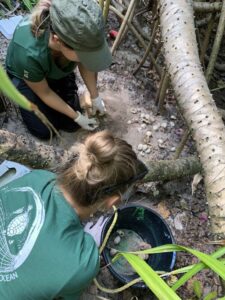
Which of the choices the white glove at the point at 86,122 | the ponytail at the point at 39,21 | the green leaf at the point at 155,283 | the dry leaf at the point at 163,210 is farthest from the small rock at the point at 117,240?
the green leaf at the point at 155,283

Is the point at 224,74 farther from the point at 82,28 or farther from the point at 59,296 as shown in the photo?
the point at 59,296

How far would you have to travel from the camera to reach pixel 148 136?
8.55 feet

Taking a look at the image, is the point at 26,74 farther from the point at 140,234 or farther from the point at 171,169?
the point at 140,234

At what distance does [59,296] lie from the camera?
4.85 feet

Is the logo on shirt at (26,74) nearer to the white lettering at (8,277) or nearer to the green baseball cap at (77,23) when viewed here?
the green baseball cap at (77,23)

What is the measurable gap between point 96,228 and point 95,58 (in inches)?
33.1

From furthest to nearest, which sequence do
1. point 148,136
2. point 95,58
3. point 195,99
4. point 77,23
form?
1. point 148,136
2. point 95,58
3. point 77,23
4. point 195,99

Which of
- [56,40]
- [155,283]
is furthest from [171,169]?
[155,283]

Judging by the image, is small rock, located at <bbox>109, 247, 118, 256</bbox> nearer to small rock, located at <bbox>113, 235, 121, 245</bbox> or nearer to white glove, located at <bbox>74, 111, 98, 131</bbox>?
small rock, located at <bbox>113, 235, 121, 245</bbox>

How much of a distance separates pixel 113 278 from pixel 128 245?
0.23 meters

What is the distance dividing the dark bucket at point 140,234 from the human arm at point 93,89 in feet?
2.37

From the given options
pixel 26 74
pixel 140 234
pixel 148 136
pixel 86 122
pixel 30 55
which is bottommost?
pixel 140 234

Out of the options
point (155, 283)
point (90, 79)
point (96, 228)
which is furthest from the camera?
point (90, 79)

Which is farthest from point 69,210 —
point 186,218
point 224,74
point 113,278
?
point 224,74
